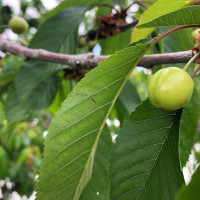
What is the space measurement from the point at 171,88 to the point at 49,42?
1.10 metres

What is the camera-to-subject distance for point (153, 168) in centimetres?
90

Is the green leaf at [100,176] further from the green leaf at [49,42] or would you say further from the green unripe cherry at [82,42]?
the green unripe cherry at [82,42]

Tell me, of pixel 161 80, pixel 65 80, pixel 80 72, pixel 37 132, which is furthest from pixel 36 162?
pixel 161 80

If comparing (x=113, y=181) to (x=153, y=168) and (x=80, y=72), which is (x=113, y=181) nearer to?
(x=153, y=168)

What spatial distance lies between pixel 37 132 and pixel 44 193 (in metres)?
2.87

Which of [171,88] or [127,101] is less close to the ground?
[171,88]

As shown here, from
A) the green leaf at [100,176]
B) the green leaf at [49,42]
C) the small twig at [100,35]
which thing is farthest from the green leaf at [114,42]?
the green leaf at [100,176]

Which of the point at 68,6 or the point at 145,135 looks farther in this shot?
the point at 68,6

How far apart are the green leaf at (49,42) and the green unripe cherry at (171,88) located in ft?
3.11

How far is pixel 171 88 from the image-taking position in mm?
781

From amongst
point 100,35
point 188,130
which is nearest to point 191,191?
point 188,130

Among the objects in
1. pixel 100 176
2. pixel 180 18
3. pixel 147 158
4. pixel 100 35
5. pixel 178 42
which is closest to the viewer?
pixel 180 18

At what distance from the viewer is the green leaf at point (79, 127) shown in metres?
0.77

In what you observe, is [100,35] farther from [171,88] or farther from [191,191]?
[191,191]
